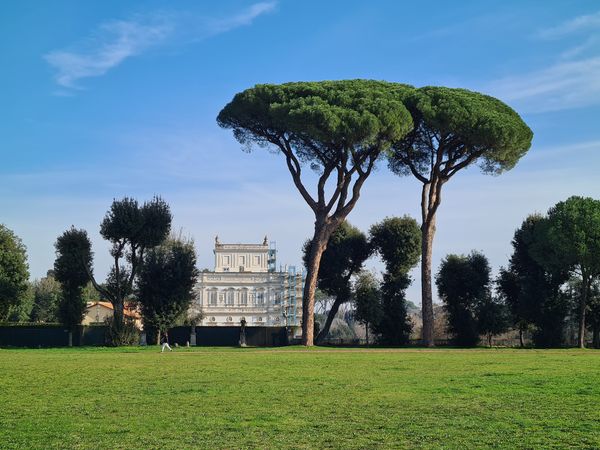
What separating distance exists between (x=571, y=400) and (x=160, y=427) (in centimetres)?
775

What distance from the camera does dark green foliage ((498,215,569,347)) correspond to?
52625mm

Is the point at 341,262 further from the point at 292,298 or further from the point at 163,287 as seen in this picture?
the point at 292,298

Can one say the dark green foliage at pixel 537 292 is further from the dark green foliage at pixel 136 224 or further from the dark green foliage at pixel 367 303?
the dark green foliage at pixel 136 224

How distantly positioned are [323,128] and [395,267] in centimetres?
1676

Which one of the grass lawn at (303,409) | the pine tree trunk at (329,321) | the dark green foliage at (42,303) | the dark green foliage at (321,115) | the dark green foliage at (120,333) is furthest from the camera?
the dark green foliage at (42,303)

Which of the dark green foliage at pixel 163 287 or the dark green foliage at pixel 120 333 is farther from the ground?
the dark green foliage at pixel 163 287

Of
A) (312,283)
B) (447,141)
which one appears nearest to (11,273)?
(312,283)

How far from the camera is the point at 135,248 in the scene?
52.7 metres

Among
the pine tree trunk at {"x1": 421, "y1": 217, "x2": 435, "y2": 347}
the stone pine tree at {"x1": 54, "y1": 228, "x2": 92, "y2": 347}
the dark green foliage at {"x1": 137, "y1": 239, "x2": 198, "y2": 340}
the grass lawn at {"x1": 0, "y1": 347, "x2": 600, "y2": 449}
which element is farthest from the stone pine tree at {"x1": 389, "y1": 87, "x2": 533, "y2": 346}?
the grass lawn at {"x1": 0, "y1": 347, "x2": 600, "y2": 449}

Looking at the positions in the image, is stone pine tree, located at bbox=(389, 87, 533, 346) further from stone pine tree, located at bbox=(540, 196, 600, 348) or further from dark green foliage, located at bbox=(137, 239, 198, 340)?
dark green foliage, located at bbox=(137, 239, 198, 340)

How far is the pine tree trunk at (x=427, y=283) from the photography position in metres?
49.2

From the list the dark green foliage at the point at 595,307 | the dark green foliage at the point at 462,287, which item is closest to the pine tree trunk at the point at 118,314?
the dark green foliage at the point at 462,287

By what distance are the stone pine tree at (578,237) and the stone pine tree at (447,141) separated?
15.3 feet

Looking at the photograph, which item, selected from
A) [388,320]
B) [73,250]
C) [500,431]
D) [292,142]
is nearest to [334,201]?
[292,142]
